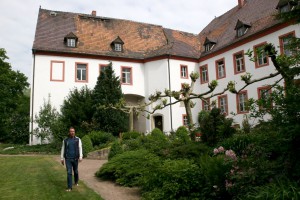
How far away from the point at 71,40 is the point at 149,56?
7221mm

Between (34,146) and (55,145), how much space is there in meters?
1.91

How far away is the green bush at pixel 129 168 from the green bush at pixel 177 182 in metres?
0.92

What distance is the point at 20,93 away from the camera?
1489 inches

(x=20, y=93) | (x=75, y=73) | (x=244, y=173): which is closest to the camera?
(x=244, y=173)

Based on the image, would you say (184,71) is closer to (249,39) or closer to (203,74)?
(203,74)

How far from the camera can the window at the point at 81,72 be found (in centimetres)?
2492

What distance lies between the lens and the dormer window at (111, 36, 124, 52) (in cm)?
2662

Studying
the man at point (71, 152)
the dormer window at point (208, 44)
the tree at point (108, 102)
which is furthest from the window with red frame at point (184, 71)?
the man at point (71, 152)

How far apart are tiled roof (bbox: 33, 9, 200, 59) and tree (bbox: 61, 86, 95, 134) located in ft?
13.2

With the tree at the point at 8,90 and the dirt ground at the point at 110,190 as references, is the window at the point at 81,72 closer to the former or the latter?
the tree at the point at 8,90

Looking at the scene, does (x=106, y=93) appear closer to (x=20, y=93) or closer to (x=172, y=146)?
(x=172, y=146)

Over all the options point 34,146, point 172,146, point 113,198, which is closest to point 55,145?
point 34,146

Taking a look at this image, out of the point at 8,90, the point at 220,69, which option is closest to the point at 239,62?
the point at 220,69

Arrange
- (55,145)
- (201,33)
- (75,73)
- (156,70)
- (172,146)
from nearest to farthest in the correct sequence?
1. (172,146)
2. (55,145)
3. (75,73)
4. (156,70)
5. (201,33)
